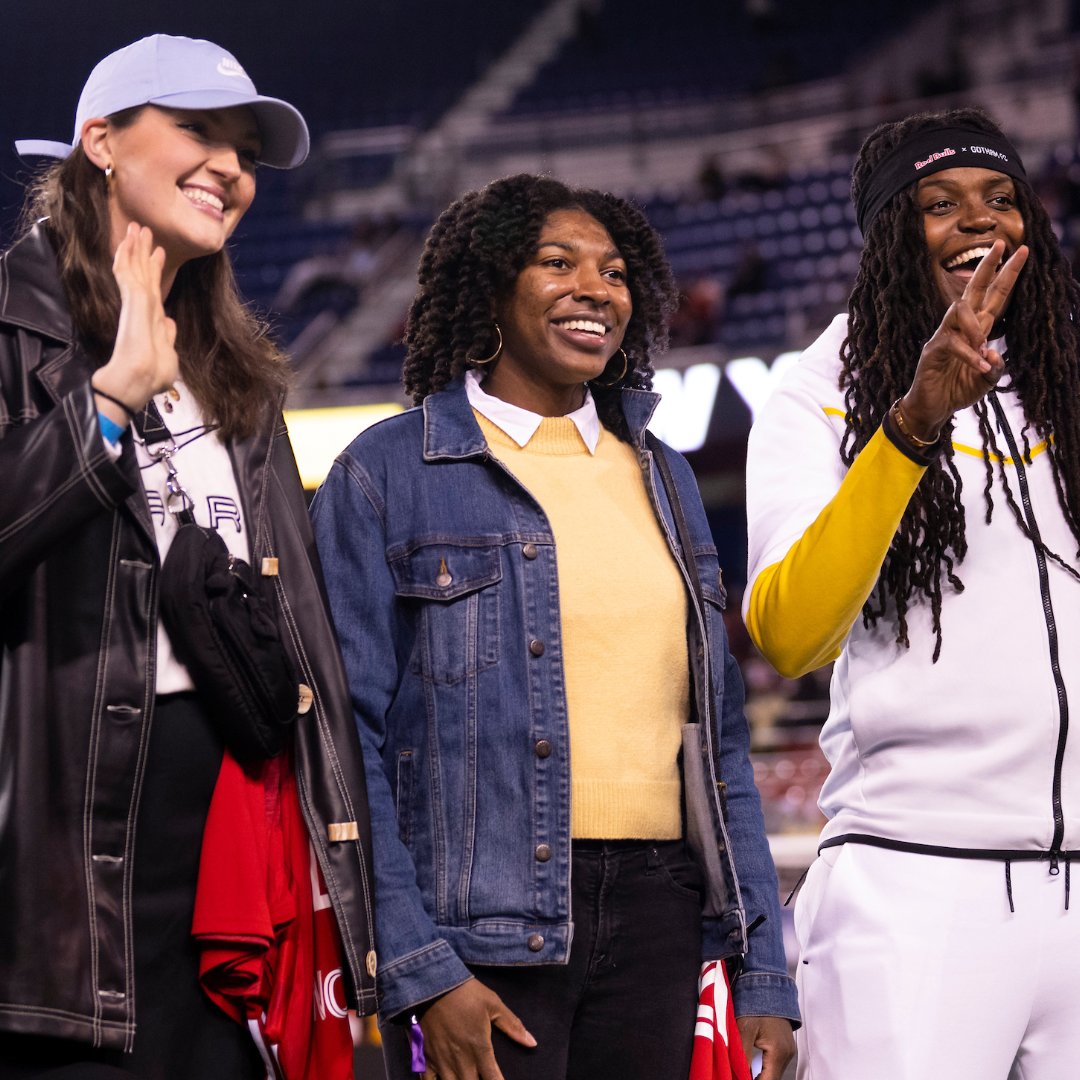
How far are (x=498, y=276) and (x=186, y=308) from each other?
488 mm

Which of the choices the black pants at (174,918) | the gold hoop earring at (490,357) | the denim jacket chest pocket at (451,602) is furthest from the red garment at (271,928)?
the gold hoop earring at (490,357)

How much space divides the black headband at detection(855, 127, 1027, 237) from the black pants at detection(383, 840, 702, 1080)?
1.00 metres

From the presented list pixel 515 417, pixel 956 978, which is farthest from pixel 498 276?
pixel 956 978

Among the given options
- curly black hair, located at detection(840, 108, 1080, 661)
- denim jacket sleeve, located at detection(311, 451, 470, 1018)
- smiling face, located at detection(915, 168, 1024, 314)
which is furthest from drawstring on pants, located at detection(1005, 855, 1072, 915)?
smiling face, located at detection(915, 168, 1024, 314)

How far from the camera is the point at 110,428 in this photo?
174 centimetres

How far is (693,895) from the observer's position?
211 cm

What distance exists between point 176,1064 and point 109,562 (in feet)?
1.88

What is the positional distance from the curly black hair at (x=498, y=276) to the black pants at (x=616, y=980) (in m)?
0.69

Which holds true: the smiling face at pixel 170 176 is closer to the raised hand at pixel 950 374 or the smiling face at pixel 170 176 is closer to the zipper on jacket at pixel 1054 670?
the raised hand at pixel 950 374

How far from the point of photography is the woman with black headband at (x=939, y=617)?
193 centimetres

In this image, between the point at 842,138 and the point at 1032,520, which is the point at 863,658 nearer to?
the point at 1032,520

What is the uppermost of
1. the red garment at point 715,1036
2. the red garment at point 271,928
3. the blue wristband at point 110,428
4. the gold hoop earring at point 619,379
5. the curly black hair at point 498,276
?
the curly black hair at point 498,276

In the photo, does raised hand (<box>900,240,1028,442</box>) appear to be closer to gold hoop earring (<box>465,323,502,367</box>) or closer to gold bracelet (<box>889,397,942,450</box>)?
gold bracelet (<box>889,397,942,450</box>)

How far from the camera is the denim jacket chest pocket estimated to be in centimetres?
209
